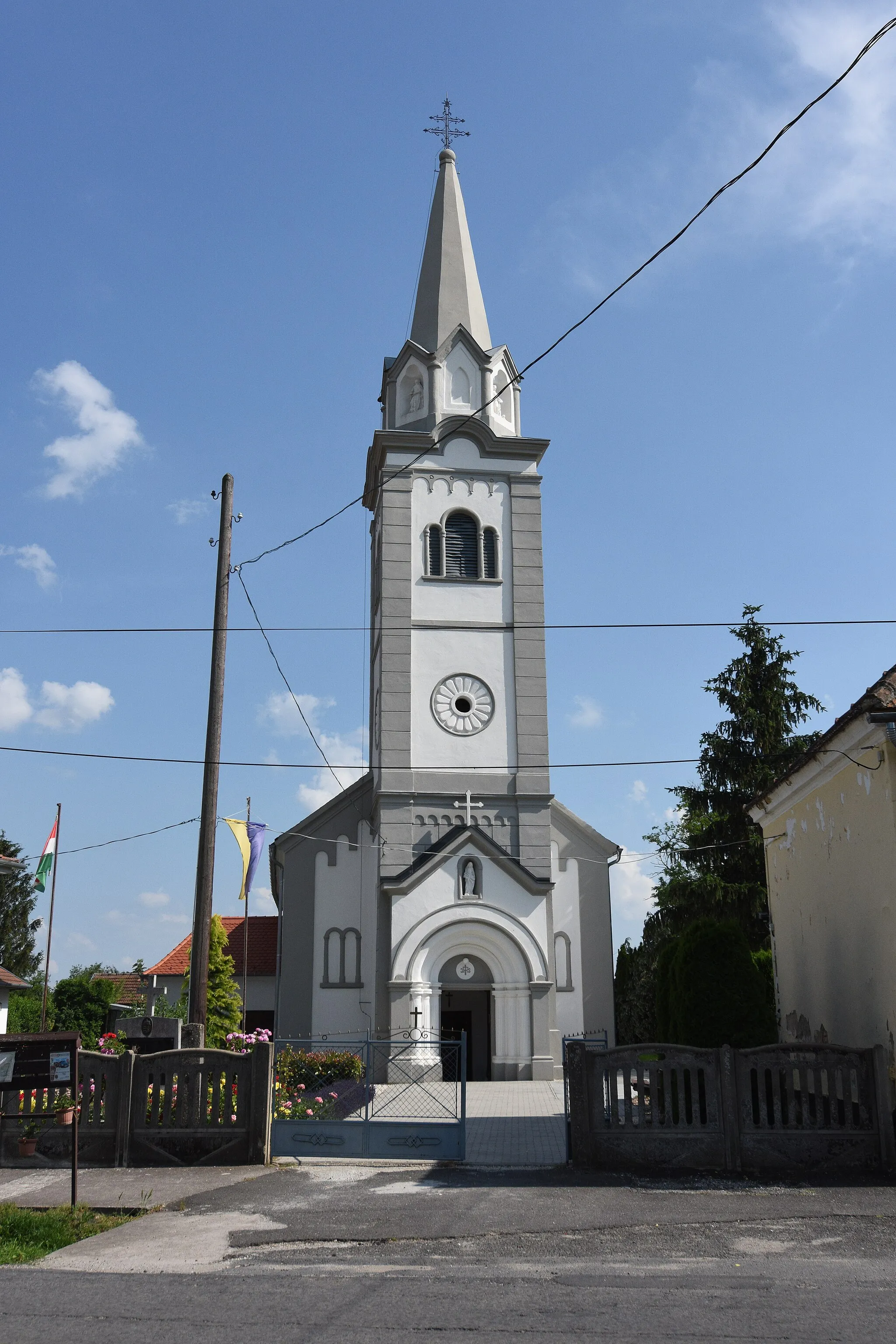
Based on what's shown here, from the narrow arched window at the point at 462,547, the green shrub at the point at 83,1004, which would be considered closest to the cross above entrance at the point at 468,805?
the narrow arched window at the point at 462,547

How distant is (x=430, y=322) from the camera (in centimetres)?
3541

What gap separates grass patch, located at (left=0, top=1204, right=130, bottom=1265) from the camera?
903 cm

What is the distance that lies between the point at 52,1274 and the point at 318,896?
23893 millimetres

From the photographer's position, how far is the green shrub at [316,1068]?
20844mm

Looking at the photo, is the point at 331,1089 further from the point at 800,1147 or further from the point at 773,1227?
the point at 773,1227

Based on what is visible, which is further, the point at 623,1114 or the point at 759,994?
the point at 759,994

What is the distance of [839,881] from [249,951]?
29486 millimetres

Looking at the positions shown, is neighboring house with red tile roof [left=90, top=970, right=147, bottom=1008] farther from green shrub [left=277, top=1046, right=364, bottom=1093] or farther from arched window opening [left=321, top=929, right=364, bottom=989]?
green shrub [left=277, top=1046, right=364, bottom=1093]

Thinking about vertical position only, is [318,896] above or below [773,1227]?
above

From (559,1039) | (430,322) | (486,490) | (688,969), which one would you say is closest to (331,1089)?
(688,969)

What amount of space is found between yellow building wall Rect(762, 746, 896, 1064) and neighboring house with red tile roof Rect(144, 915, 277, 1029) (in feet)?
77.6

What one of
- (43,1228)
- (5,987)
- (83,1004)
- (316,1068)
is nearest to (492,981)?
(316,1068)

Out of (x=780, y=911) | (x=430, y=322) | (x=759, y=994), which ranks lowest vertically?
(x=759, y=994)

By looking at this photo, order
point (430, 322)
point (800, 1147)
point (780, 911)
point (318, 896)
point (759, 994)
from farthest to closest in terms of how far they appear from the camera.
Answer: point (430, 322), point (318, 896), point (759, 994), point (780, 911), point (800, 1147)
